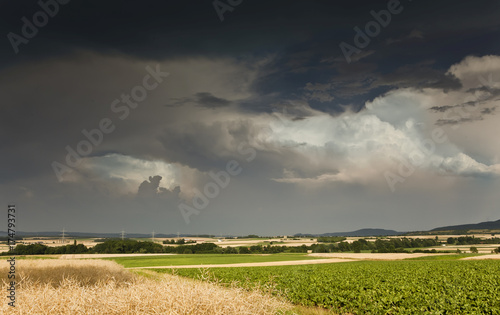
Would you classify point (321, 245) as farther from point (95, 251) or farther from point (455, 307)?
point (455, 307)

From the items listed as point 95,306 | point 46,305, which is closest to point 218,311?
point 95,306

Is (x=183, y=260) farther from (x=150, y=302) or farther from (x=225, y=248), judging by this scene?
(x=150, y=302)

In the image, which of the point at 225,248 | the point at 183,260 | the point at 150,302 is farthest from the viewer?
the point at 225,248

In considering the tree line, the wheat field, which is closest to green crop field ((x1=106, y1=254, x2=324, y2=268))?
the tree line

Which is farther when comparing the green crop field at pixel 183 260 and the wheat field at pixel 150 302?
the green crop field at pixel 183 260

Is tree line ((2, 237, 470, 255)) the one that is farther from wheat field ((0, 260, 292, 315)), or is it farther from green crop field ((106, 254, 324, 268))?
wheat field ((0, 260, 292, 315))

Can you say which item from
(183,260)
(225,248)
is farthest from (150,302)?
(225,248)

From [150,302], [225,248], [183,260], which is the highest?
[150,302]

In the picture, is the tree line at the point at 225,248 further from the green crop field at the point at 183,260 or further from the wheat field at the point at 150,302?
the wheat field at the point at 150,302

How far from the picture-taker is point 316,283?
2261 centimetres

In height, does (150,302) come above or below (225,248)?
above

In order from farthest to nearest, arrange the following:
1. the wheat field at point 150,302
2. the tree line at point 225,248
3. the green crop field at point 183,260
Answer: the tree line at point 225,248 < the green crop field at point 183,260 < the wheat field at point 150,302

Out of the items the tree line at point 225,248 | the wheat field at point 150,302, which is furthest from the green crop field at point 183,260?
the wheat field at point 150,302

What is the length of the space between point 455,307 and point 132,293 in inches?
573
